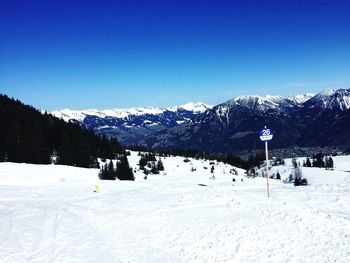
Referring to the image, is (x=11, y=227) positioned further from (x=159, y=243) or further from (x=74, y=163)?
(x=74, y=163)

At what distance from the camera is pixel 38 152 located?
91.5 m

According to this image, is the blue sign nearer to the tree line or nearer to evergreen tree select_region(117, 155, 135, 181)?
evergreen tree select_region(117, 155, 135, 181)

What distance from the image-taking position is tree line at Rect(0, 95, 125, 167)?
291 feet

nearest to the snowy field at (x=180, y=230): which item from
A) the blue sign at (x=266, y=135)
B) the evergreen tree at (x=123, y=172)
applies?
the blue sign at (x=266, y=135)

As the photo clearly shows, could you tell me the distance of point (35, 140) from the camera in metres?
91.1

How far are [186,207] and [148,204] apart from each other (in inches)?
136

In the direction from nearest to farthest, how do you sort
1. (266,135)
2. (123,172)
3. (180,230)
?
(180,230) < (266,135) < (123,172)

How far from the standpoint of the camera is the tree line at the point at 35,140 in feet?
291

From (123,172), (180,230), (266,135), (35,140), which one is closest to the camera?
(180,230)

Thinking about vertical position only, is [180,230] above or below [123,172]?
below

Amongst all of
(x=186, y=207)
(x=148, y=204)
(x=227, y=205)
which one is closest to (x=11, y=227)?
(x=148, y=204)

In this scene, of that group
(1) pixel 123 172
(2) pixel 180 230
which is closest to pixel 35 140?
(1) pixel 123 172

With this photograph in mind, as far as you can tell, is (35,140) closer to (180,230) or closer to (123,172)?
(123,172)

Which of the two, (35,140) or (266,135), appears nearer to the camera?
(266,135)
